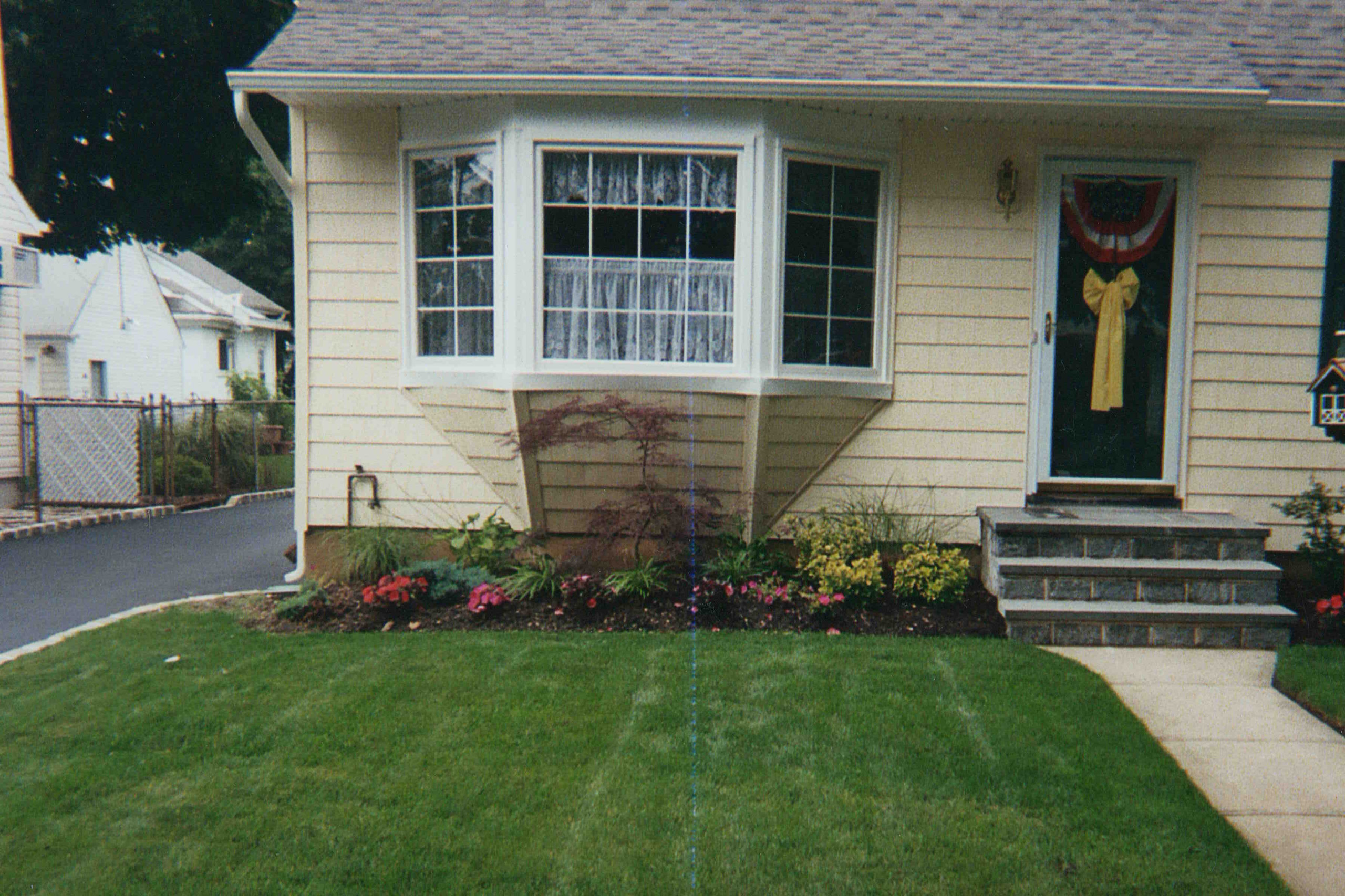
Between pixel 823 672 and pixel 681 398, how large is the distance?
1.99 m

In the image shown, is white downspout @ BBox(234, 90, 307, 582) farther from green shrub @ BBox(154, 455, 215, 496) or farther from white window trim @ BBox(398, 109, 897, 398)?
green shrub @ BBox(154, 455, 215, 496)

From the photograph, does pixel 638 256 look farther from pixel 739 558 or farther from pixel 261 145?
pixel 261 145

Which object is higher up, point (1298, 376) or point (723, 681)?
point (1298, 376)

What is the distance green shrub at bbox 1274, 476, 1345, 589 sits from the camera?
598 centimetres

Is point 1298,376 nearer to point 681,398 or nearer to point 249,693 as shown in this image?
point 681,398

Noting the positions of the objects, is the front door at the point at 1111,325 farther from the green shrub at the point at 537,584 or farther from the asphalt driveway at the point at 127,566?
the asphalt driveway at the point at 127,566

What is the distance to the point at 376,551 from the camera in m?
6.27

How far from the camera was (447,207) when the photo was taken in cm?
628

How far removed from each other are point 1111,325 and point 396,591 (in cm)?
482

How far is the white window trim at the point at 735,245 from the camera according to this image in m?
5.82

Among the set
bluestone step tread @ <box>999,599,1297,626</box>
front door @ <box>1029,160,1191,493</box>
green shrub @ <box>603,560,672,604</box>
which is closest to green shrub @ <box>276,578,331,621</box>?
green shrub @ <box>603,560,672,604</box>

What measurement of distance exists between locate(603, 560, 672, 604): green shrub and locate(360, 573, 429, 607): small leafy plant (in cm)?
112

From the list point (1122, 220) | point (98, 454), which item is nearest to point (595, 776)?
point (1122, 220)

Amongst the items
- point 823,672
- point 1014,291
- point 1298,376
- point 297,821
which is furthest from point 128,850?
point 1298,376
